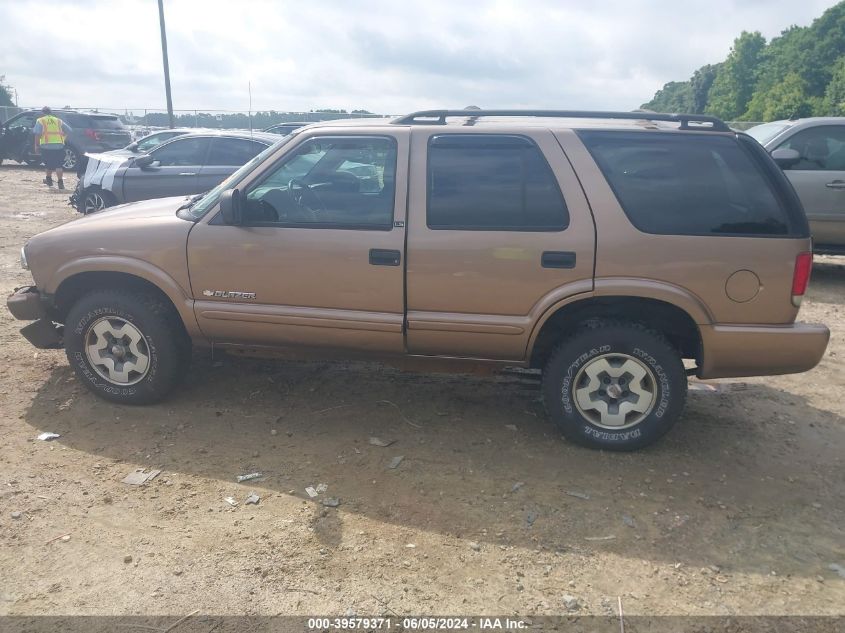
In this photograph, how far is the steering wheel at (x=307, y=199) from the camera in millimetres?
4145

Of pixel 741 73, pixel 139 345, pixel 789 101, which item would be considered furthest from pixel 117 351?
pixel 741 73

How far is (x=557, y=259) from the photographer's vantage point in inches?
150

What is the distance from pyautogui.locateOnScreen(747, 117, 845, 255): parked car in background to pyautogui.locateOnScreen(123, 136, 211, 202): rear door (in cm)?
799

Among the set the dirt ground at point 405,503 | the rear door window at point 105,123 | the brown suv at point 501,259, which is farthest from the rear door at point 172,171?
the rear door window at point 105,123

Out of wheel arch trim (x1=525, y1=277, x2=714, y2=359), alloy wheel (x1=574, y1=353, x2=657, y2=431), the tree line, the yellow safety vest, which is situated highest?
the tree line

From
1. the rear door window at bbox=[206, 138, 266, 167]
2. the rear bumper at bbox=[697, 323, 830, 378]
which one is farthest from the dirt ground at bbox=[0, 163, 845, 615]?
the rear door window at bbox=[206, 138, 266, 167]

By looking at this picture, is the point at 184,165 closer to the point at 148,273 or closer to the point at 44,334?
the point at 44,334

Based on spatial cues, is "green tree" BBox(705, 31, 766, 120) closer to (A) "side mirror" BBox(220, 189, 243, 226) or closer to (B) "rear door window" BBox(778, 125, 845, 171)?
(B) "rear door window" BBox(778, 125, 845, 171)

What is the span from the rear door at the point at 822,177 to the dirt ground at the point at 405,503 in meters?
3.67

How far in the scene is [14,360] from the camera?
209 inches

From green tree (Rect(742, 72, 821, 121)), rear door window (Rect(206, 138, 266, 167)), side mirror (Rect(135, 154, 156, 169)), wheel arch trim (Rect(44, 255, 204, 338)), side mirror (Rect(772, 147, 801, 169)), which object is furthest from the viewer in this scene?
green tree (Rect(742, 72, 821, 121))

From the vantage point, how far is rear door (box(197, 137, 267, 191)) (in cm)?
1028

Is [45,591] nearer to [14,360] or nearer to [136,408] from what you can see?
[136,408]

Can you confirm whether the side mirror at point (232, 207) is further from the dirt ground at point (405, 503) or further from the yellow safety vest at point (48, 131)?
the yellow safety vest at point (48, 131)
